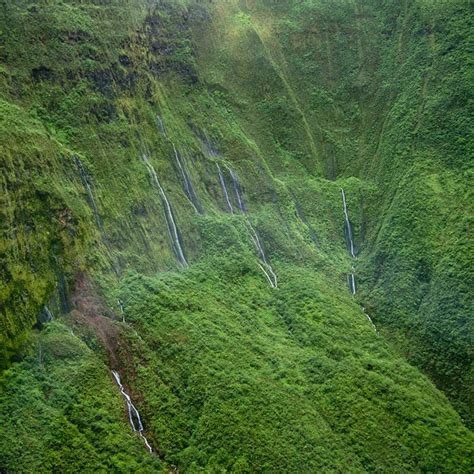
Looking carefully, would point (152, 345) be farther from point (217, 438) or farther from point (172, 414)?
point (217, 438)

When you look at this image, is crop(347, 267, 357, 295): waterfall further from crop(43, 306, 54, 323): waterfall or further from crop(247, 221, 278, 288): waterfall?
crop(43, 306, 54, 323): waterfall

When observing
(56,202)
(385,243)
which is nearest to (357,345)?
(385,243)

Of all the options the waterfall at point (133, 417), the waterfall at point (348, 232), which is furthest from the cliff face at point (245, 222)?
the waterfall at point (133, 417)

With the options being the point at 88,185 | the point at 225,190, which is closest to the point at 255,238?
the point at 225,190

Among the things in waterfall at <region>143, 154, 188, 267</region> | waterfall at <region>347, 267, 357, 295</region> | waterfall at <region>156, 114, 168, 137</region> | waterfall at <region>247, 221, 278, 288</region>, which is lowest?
waterfall at <region>347, 267, 357, 295</region>

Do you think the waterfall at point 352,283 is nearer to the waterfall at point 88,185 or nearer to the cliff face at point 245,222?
the cliff face at point 245,222

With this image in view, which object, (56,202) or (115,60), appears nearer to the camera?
(56,202)

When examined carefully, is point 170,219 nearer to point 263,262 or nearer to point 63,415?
point 263,262

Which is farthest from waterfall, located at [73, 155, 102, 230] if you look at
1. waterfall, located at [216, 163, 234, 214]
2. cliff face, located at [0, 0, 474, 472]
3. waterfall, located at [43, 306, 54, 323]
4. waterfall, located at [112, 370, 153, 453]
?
waterfall, located at [216, 163, 234, 214]
